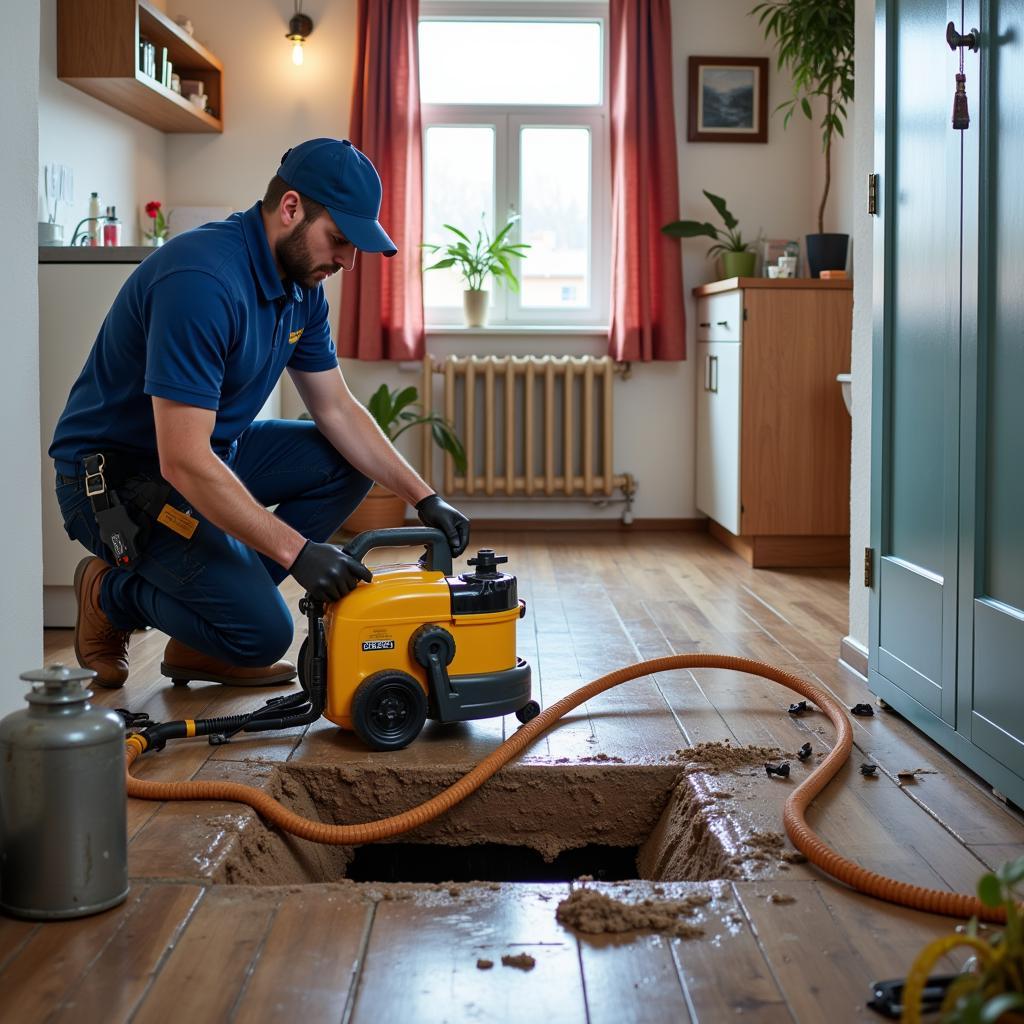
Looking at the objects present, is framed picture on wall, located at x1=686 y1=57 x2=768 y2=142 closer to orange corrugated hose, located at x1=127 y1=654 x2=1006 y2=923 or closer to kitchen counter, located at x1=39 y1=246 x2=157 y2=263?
kitchen counter, located at x1=39 y1=246 x2=157 y2=263

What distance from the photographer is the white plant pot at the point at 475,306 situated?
5.66 m

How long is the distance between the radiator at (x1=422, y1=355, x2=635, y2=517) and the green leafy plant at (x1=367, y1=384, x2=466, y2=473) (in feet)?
0.26

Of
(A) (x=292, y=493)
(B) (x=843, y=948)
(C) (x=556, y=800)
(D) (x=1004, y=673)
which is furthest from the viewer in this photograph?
(A) (x=292, y=493)

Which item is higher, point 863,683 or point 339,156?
point 339,156

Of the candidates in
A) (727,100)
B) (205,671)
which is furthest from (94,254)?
(727,100)

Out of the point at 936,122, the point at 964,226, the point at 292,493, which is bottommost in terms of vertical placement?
the point at 292,493

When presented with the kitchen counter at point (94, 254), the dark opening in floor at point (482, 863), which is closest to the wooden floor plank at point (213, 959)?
the dark opening in floor at point (482, 863)

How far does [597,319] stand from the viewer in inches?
232

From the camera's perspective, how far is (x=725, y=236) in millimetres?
5633

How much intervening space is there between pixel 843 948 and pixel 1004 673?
737 mm

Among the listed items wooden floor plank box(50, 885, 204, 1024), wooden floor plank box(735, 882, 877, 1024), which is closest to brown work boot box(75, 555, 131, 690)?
wooden floor plank box(50, 885, 204, 1024)

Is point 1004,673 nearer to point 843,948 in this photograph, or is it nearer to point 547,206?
point 843,948

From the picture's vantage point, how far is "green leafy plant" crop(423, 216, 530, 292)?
5.53m

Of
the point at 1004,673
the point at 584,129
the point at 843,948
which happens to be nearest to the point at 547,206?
the point at 584,129
